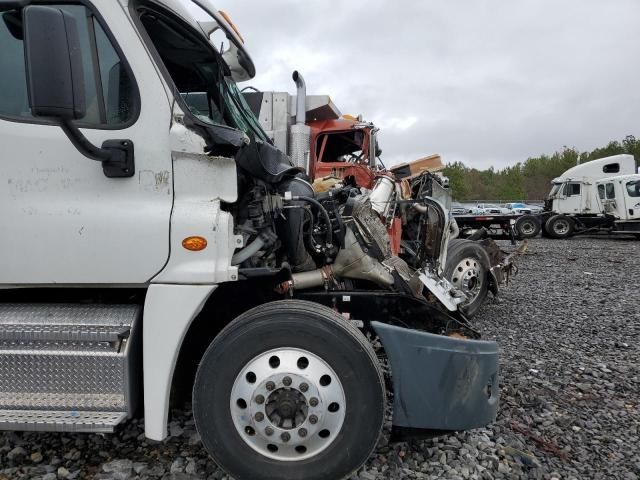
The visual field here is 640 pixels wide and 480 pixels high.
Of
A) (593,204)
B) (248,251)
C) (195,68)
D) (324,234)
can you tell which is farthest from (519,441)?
(593,204)

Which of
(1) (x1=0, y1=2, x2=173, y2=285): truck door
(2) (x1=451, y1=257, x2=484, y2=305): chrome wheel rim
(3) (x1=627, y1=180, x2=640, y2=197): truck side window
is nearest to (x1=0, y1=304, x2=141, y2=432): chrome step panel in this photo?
(1) (x1=0, y1=2, x2=173, y2=285): truck door

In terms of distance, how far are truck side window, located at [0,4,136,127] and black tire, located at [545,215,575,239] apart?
782 inches

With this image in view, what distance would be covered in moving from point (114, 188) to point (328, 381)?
1362 millimetres

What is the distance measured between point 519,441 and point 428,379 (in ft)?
3.55

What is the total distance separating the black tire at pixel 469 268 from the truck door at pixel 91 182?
13.3 feet

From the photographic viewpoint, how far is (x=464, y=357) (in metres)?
2.23

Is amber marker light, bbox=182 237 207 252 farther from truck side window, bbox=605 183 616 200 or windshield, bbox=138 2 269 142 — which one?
truck side window, bbox=605 183 616 200


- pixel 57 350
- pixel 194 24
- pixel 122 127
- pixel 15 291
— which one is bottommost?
pixel 57 350

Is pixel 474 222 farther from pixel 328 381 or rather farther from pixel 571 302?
pixel 328 381

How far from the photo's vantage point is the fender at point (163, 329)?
6.88ft

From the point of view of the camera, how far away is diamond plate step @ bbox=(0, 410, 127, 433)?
2.05 m

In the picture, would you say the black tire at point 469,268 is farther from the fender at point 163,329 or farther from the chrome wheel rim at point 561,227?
the chrome wheel rim at point 561,227

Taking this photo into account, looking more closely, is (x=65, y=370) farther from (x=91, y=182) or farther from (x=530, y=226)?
(x=530, y=226)

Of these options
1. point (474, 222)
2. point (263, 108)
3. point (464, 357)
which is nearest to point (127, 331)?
point (464, 357)
